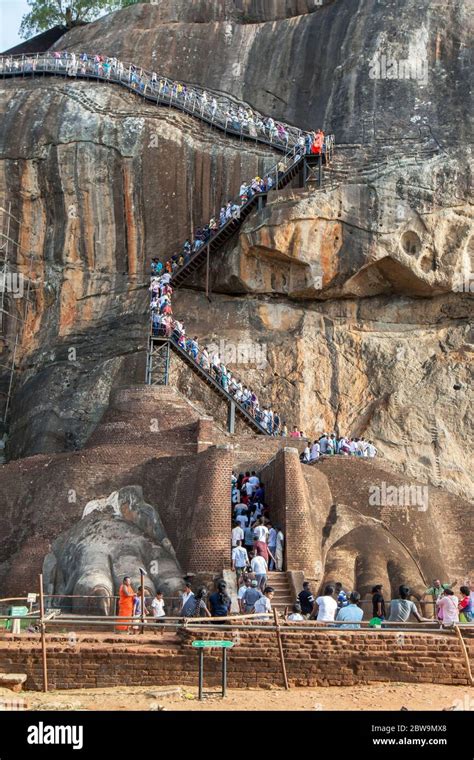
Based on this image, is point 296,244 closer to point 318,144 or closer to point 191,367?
point 318,144

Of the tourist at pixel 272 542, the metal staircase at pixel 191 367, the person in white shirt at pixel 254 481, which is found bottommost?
the tourist at pixel 272 542

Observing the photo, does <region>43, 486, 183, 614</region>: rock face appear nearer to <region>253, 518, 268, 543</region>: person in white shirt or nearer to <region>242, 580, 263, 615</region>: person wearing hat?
<region>253, 518, 268, 543</region>: person in white shirt

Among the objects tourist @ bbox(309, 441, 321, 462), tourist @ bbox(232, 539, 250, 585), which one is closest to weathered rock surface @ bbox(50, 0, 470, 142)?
tourist @ bbox(309, 441, 321, 462)

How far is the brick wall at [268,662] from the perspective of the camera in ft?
65.1

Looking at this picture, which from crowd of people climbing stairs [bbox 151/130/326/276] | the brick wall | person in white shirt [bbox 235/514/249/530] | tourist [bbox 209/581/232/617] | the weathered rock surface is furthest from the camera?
the weathered rock surface

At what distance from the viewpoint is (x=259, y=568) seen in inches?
1065

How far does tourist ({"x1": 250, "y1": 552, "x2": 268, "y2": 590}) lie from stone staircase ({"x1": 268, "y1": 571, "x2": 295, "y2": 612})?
45 centimetres

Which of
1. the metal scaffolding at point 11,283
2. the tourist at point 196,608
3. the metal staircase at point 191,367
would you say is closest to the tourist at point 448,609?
the tourist at point 196,608

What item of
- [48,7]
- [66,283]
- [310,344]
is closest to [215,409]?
[310,344]

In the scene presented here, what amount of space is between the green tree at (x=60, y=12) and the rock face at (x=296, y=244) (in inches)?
456

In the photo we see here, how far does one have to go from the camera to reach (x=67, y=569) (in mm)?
28734

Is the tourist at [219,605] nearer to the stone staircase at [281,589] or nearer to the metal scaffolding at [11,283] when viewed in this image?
the stone staircase at [281,589]

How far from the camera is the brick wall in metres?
19.8

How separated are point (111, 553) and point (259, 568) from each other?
149 inches
